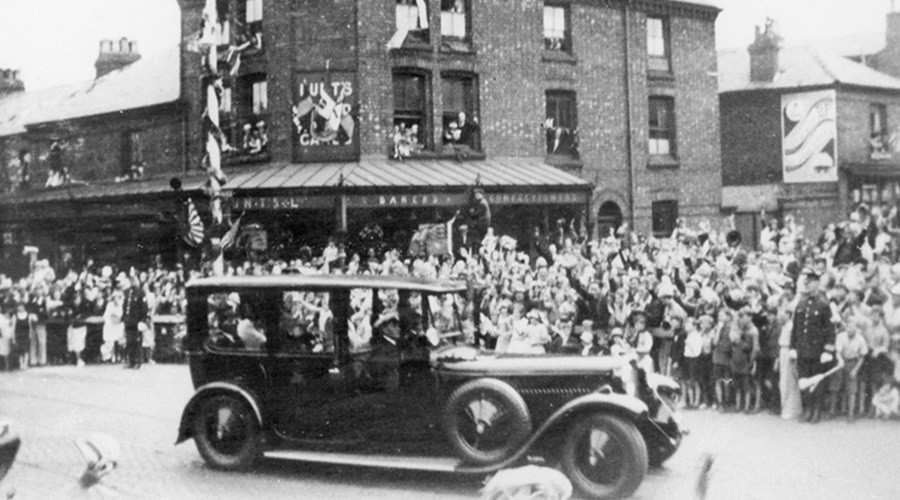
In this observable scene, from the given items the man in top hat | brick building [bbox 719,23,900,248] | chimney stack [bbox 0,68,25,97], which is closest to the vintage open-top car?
chimney stack [bbox 0,68,25,97]

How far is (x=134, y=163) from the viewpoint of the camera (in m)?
18.2

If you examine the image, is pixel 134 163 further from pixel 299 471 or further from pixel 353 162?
pixel 299 471

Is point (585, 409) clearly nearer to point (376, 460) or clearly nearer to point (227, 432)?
point (376, 460)

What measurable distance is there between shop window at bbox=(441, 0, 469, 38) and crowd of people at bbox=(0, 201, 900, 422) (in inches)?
197

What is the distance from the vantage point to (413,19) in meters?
16.6

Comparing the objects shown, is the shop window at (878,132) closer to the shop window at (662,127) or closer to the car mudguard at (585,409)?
the car mudguard at (585,409)

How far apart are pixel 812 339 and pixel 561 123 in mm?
10110

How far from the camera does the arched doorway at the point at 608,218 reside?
62.2 ft

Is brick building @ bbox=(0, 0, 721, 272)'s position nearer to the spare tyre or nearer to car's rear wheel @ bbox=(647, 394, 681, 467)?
the spare tyre

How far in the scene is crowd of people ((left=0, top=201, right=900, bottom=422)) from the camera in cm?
864

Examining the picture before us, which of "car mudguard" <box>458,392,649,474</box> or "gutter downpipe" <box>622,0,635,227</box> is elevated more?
"gutter downpipe" <box>622,0,635,227</box>

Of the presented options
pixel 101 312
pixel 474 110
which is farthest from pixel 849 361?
pixel 101 312

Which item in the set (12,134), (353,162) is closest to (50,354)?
(12,134)

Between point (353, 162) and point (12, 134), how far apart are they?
6.10 meters
